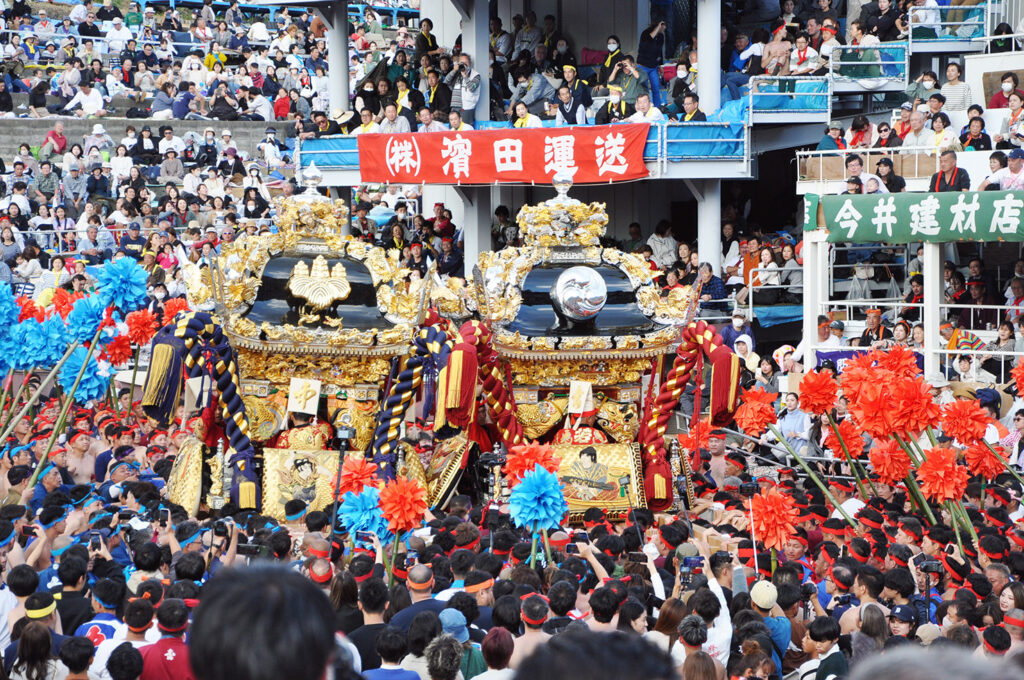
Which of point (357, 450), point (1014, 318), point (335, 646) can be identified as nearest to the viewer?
point (335, 646)

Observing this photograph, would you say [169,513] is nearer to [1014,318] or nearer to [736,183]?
[1014,318]

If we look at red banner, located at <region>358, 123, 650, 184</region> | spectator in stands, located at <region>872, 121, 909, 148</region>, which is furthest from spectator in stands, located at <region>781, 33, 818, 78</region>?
red banner, located at <region>358, 123, 650, 184</region>

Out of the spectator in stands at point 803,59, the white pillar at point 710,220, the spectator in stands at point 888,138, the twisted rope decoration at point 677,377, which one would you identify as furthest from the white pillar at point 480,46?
the twisted rope decoration at point 677,377

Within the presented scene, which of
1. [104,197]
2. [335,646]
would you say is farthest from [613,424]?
[104,197]

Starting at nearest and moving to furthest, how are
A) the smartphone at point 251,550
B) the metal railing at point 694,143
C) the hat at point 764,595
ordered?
the hat at point 764,595
the smartphone at point 251,550
the metal railing at point 694,143

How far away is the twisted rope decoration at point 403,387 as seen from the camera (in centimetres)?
1092

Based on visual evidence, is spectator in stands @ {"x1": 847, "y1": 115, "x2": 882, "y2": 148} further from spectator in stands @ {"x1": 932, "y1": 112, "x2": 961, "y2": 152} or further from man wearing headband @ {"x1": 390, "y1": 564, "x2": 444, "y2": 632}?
man wearing headband @ {"x1": 390, "y1": 564, "x2": 444, "y2": 632}

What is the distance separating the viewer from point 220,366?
1120 centimetres

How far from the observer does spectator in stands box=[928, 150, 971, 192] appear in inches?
556

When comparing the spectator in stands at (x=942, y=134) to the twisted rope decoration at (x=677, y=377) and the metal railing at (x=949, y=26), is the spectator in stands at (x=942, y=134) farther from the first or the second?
the twisted rope decoration at (x=677, y=377)

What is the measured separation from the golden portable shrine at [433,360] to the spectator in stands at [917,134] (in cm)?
533

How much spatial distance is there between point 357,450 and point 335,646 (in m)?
8.22

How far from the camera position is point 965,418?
9.25 metres

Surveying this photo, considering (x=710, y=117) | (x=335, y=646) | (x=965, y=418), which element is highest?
(x=710, y=117)
